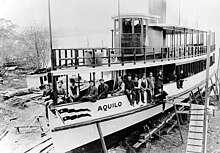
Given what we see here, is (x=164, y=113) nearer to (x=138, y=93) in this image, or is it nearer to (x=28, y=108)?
(x=138, y=93)

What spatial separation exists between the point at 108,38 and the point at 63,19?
78 cm

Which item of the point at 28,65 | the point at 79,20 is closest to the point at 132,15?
the point at 79,20

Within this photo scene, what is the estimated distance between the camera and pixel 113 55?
7.47 feet

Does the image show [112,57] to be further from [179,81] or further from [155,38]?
[179,81]

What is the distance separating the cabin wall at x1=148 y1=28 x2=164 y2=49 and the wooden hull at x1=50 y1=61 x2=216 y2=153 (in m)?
0.83

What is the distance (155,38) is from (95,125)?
1.46m

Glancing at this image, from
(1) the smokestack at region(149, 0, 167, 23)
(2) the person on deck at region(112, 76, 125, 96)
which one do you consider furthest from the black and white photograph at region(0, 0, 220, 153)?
(1) the smokestack at region(149, 0, 167, 23)

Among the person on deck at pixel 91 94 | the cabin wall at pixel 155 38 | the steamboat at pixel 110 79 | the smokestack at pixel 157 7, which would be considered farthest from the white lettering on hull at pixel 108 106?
the smokestack at pixel 157 7

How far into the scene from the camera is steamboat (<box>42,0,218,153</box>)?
1.76 meters

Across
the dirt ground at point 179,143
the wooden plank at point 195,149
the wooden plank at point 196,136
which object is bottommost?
the dirt ground at point 179,143

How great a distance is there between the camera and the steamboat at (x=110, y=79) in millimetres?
1756

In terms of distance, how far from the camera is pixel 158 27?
9.25ft

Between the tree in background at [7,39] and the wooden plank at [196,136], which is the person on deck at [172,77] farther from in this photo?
the tree in background at [7,39]

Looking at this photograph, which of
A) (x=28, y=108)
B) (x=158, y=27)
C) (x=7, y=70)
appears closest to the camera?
(x=7, y=70)
